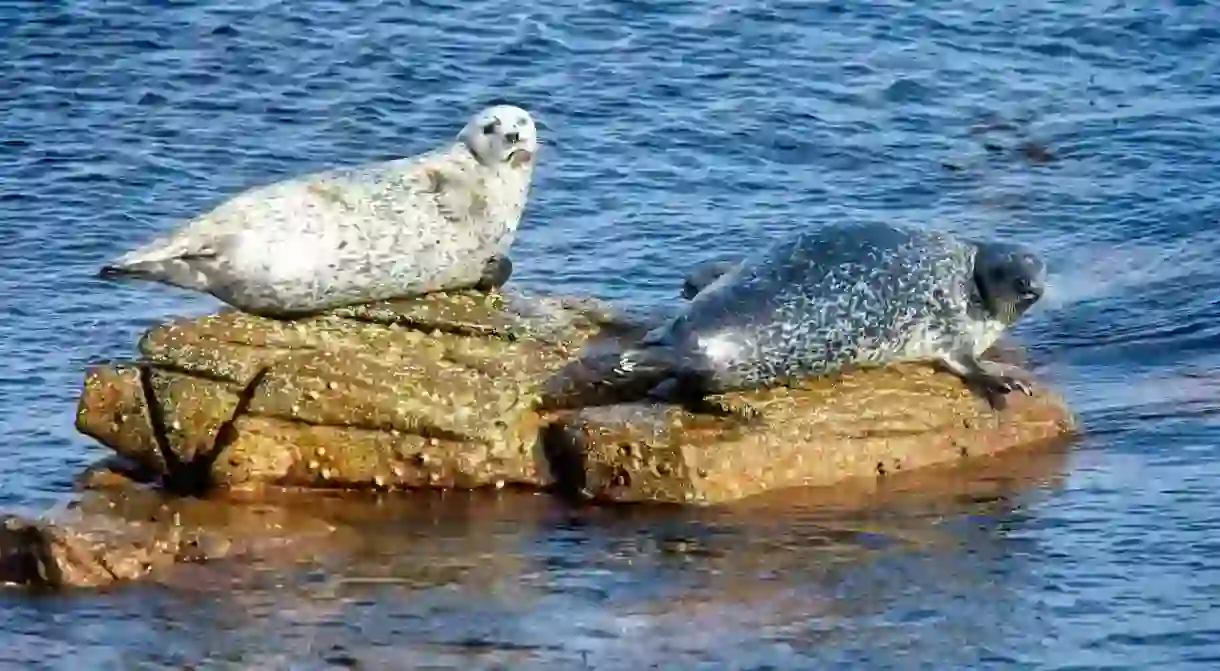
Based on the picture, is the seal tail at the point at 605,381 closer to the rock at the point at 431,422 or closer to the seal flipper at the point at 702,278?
the rock at the point at 431,422

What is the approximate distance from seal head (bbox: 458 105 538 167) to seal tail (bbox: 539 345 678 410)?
107 cm

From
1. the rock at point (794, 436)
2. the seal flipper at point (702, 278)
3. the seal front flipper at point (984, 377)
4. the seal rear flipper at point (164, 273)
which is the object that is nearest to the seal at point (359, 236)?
the seal rear flipper at point (164, 273)

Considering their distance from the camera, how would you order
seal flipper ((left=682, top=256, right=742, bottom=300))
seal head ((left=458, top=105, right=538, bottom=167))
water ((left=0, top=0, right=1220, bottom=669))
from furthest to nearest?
seal head ((left=458, top=105, right=538, bottom=167))
seal flipper ((left=682, top=256, right=742, bottom=300))
water ((left=0, top=0, right=1220, bottom=669))

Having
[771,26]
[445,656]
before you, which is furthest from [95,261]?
[771,26]

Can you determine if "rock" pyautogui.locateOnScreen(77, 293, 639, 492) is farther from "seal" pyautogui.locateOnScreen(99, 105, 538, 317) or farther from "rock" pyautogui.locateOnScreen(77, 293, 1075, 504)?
"seal" pyautogui.locateOnScreen(99, 105, 538, 317)

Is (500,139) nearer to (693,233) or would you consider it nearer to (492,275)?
(492,275)

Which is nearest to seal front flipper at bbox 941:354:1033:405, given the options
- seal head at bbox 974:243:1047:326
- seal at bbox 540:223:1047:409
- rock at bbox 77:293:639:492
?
seal at bbox 540:223:1047:409

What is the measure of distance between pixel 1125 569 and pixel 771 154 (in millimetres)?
5777

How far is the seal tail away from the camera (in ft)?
22.6

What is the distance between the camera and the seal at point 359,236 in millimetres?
6953

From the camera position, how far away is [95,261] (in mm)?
9469

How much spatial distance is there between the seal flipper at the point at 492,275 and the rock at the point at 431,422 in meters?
0.41

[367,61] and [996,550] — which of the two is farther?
[367,61]

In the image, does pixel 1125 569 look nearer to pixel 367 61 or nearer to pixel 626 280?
pixel 626 280
